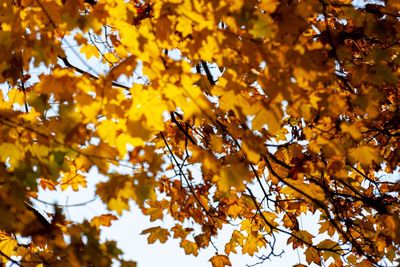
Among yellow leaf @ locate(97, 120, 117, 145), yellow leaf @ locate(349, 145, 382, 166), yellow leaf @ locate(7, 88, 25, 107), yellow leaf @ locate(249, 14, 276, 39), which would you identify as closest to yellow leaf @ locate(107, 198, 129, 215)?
yellow leaf @ locate(97, 120, 117, 145)

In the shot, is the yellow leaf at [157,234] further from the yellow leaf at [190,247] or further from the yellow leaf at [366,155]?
the yellow leaf at [366,155]

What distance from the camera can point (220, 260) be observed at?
4637 mm

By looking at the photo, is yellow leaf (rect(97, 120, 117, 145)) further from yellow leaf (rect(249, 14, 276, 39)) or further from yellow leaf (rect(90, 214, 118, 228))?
yellow leaf (rect(249, 14, 276, 39))

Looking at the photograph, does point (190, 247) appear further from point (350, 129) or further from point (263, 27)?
point (263, 27)

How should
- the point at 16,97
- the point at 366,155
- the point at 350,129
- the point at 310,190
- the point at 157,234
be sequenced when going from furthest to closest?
the point at 16,97 < the point at 157,234 < the point at 310,190 < the point at 366,155 < the point at 350,129

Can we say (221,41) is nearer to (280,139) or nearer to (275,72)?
(275,72)

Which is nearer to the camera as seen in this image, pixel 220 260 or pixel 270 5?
pixel 270 5

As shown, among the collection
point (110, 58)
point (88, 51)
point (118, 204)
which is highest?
point (110, 58)

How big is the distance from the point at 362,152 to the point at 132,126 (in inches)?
69.1

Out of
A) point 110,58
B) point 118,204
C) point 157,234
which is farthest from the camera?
point 110,58

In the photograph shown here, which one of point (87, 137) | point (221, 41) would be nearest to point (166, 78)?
point (221, 41)

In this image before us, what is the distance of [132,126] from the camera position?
2664 millimetres

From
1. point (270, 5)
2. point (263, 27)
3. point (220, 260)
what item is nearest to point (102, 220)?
point (220, 260)

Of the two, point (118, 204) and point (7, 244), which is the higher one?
point (7, 244)
